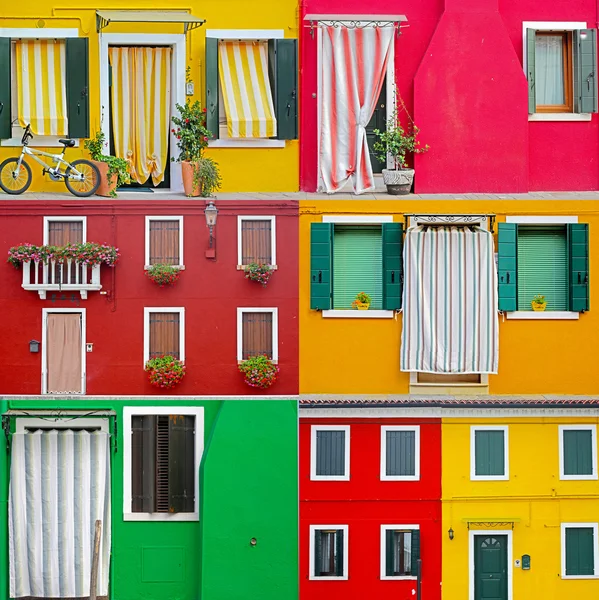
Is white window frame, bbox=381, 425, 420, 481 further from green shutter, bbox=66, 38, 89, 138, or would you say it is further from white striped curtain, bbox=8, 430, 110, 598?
green shutter, bbox=66, 38, 89, 138

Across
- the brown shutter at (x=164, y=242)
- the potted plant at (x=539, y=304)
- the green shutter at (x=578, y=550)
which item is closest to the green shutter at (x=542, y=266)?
the potted plant at (x=539, y=304)

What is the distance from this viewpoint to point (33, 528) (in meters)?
23.4

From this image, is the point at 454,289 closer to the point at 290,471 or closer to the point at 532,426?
the point at 532,426

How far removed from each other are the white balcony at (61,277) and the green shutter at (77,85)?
112 inches

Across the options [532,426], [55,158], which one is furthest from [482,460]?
[55,158]

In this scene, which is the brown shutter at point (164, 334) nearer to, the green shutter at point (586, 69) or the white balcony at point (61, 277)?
the white balcony at point (61, 277)

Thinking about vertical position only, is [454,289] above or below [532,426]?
above

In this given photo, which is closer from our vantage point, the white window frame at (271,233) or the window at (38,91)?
the white window frame at (271,233)

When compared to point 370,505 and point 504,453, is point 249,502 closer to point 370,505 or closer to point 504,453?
point 370,505

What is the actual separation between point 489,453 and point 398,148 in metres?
5.91

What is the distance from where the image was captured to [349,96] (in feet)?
80.3

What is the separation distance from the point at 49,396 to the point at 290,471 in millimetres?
4572

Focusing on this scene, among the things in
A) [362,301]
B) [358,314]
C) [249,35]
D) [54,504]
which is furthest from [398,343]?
[54,504]

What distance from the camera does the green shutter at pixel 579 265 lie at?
77.1 feet
